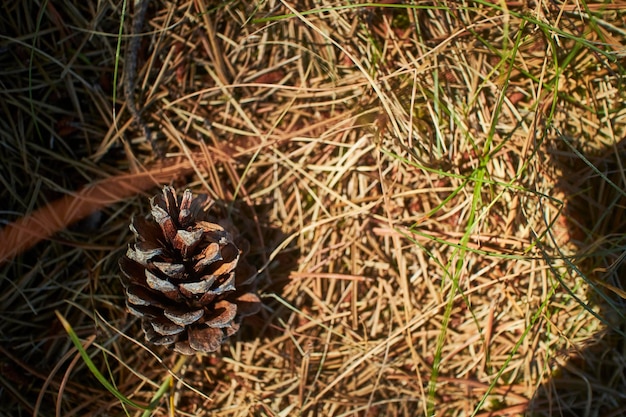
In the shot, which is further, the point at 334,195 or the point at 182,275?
the point at 334,195

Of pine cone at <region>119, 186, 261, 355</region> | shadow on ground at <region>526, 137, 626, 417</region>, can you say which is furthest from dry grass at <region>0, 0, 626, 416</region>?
pine cone at <region>119, 186, 261, 355</region>

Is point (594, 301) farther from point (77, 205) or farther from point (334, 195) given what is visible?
point (77, 205)

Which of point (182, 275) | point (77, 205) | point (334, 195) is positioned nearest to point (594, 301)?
point (334, 195)

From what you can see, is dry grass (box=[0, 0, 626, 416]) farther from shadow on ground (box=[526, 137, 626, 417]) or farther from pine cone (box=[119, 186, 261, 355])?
pine cone (box=[119, 186, 261, 355])

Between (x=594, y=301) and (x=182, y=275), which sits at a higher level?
(x=182, y=275)

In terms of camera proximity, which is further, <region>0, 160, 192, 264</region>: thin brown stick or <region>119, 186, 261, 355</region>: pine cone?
<region>0, 160, 192, 264</region>: thin brown stick

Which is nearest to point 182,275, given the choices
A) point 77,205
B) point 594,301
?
point 77,205

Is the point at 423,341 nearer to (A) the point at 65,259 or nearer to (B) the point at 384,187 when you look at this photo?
(B) the point at 384,187

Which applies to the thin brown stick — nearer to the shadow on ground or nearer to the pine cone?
the pine cone
